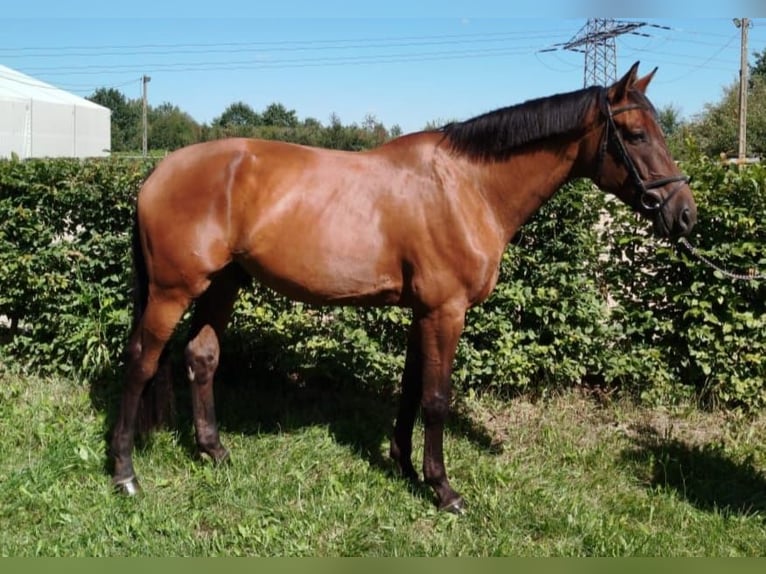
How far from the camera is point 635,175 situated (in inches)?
130

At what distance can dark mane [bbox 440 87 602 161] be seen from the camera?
3.40 m

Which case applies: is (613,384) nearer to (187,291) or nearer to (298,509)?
A: (298,509)

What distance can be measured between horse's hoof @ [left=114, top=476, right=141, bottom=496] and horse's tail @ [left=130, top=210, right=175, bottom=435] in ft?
1.48

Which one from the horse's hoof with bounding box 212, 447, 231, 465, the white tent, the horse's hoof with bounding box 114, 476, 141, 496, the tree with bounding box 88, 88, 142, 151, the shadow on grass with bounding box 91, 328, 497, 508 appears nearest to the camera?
the horse's hoof with bounding box 114, 476, 141, 496

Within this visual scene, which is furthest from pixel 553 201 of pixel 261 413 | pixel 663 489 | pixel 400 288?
pixel 261 413

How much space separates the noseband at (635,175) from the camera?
325 cm

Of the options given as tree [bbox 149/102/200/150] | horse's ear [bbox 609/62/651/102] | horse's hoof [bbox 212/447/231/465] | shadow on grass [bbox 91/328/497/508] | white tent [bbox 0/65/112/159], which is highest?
tree [bbox 149/102/200/150]

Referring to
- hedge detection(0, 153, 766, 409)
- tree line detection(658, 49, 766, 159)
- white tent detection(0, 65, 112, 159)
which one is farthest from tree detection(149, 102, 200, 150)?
hedge detection(0, 153, 766, 409)

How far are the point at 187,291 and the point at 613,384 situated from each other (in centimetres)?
321

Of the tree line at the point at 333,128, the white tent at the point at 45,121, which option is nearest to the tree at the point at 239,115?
the tree line at the point at 333,128

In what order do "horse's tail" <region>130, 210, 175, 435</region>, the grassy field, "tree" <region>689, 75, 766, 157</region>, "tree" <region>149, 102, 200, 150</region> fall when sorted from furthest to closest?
"tree" <region>149, 102, 200, 150</region> → "tree" <region>689, 75, 766, 157</region> → "horse's tail" <region>130, 210, 175, 435</region> → the grassy field

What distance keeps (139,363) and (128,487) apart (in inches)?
26.2

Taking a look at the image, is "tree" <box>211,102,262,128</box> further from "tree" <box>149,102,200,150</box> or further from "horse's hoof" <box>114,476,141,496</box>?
"horse's hoof" <box>114,476,141,496</box>

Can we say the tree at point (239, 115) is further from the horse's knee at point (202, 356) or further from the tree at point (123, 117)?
→ the horse's knee at point (202, 356)
